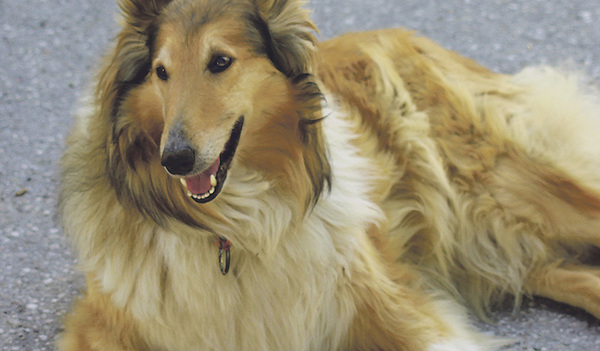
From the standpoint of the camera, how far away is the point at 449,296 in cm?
419

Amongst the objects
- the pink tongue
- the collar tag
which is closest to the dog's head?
the pink tongue

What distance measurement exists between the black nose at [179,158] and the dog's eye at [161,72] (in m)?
0.35

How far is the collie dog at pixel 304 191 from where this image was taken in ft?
9.86

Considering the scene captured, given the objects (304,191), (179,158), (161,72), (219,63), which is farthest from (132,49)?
(304,191)

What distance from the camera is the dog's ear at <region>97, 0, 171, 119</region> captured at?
302 cm

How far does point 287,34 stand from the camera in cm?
308

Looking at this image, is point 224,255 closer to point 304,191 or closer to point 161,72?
point 304,191

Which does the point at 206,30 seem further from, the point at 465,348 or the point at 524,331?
the point at 524,331

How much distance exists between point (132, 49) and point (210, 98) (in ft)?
1.36

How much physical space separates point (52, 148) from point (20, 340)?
2266mm

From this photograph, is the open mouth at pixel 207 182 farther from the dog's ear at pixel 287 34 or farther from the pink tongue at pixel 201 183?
the dog's ear at pixel 287 34

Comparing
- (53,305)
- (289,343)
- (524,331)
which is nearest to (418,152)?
(524,331)

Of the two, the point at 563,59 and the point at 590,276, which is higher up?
the point at 563,59

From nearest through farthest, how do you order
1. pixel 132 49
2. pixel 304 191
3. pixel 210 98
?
pixel 210 98
pixel 132 49
pixel 304 191
